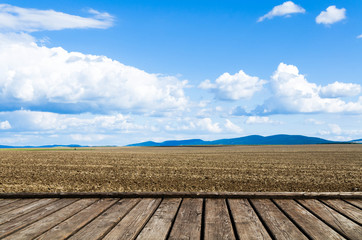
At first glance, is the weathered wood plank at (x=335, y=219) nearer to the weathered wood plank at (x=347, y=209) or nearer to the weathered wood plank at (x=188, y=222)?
the weathered wood plank at (x=347, y=209)

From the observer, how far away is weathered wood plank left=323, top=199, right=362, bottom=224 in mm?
4486

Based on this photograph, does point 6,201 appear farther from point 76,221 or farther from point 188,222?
point 188,222

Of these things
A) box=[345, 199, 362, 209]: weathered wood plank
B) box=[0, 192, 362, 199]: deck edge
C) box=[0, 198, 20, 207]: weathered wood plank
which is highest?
box=[0, 192, 362, 199]: deck edge

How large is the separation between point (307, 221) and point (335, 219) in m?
0.44

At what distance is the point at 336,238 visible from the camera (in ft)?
12.0

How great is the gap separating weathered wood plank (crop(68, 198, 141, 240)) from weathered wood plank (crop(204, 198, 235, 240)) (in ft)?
4.09

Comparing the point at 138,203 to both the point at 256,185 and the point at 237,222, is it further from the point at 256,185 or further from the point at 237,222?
the point at 256,185

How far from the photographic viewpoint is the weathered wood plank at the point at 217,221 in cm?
373

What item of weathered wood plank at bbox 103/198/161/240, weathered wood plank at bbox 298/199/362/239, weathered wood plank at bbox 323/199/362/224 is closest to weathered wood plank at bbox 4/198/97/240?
weathered wood plank at bbox 103/198/161/240

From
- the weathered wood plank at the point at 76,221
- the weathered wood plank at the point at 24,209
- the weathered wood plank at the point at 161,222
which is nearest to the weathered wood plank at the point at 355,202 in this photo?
the weathered wood plank at the point at 161,222

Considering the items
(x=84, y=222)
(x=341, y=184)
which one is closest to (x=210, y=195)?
(x=84, y=222)

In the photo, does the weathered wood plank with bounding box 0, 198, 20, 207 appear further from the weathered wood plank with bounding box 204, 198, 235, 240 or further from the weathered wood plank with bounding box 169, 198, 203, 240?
the weathered wood plank with bounding box 204, 198, 235, 240

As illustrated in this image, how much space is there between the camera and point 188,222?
4.20 meters

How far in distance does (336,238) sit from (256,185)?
11.3m
